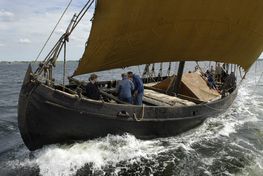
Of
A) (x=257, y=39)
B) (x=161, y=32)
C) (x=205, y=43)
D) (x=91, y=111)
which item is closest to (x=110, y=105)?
(x=91, y=111)

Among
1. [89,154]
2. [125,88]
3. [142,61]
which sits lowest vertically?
[89,154]

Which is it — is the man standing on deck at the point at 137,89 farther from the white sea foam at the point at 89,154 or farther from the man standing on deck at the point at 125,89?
the white sea foam at the point at 89,154

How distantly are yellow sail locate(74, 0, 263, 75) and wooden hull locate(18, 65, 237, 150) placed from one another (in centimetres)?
194

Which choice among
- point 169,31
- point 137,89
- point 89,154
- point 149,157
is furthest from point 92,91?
point 169,31

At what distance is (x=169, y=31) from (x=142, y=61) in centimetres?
159

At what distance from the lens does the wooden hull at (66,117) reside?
479 inches

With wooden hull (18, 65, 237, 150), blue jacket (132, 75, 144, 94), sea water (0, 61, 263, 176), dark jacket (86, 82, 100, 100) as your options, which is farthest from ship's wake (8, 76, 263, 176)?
blue jacket (132, 75, 144, 94)

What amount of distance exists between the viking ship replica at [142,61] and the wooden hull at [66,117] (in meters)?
0.03

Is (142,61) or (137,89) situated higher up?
(142,61)

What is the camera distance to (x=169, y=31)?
1559 cm

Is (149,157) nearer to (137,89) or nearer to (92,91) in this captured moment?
(137,89)

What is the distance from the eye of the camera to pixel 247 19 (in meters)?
17.6

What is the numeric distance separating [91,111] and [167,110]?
313 cm

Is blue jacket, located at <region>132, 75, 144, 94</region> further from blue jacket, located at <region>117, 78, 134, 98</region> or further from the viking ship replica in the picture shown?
the viking ship replica
